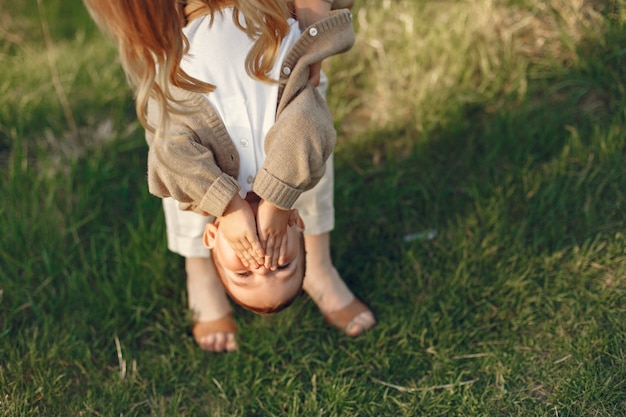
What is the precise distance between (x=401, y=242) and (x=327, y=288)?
0.36m

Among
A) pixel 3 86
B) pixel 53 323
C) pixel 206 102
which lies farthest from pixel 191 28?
pixel 3 86

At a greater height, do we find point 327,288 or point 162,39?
point 162,39

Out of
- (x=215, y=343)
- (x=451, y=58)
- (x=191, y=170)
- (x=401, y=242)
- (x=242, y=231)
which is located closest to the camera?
(x=191, y=170)

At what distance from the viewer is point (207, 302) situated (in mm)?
2488

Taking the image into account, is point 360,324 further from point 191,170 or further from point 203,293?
point 191,170

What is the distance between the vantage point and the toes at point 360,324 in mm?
2457

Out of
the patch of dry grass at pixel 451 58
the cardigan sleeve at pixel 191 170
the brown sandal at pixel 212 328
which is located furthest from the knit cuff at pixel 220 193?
the patch of dry grass at pixel 451 58

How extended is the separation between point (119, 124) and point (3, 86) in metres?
0.57

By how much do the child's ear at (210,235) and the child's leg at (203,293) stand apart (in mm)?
204

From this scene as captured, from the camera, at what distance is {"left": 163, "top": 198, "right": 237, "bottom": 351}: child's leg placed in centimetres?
238

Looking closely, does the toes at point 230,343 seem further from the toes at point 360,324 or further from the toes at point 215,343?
the toes at point 360,324

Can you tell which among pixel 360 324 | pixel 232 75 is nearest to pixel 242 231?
pixel 232 75

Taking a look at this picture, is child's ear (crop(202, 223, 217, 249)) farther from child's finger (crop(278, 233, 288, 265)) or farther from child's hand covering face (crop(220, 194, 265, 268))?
child's finger (crop(278, 233, 288, 265))

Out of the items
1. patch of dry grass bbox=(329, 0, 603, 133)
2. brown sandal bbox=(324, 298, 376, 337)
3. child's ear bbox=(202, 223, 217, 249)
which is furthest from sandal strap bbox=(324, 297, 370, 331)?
patch of dry grass bbox=(329, 0, 603, 133)
